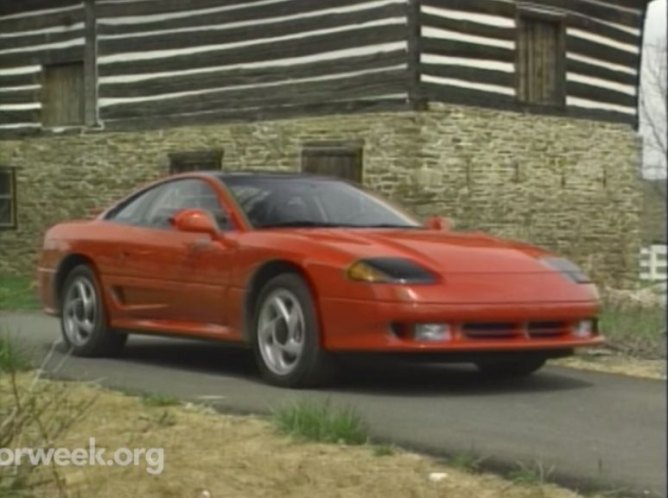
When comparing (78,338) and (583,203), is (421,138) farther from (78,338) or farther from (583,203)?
(78,338)

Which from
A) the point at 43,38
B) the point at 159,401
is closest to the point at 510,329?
the point at 159,401

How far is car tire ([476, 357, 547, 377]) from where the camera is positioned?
8.34 meters

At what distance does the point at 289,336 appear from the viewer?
25.6 feet

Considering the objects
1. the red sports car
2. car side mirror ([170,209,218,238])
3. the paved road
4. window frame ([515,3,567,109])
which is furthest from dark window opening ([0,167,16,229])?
car side mirror ([170,209,218,238])

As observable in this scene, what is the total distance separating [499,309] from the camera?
7.50 meters

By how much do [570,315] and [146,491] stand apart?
339 centimetres

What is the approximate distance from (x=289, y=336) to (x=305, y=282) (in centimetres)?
32

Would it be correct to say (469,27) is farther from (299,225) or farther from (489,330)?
(489,330)

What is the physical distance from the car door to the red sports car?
10 mm

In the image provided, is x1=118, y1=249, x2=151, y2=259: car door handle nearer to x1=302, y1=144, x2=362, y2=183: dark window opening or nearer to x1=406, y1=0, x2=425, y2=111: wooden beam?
x1=406, y1=0, x2=425, y2=111: wooden beam

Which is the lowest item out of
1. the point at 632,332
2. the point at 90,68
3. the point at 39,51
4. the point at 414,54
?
the point at 632,332

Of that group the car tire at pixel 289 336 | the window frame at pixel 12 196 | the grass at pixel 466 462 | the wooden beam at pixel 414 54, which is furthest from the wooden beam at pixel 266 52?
the grass at pixel 466 462

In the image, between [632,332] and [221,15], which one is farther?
[221,15]

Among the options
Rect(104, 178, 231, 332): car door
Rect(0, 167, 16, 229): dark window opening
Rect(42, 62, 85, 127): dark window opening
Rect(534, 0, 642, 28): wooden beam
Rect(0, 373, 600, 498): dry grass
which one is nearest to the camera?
Rect(0, 373, 600, 498): dry grass
